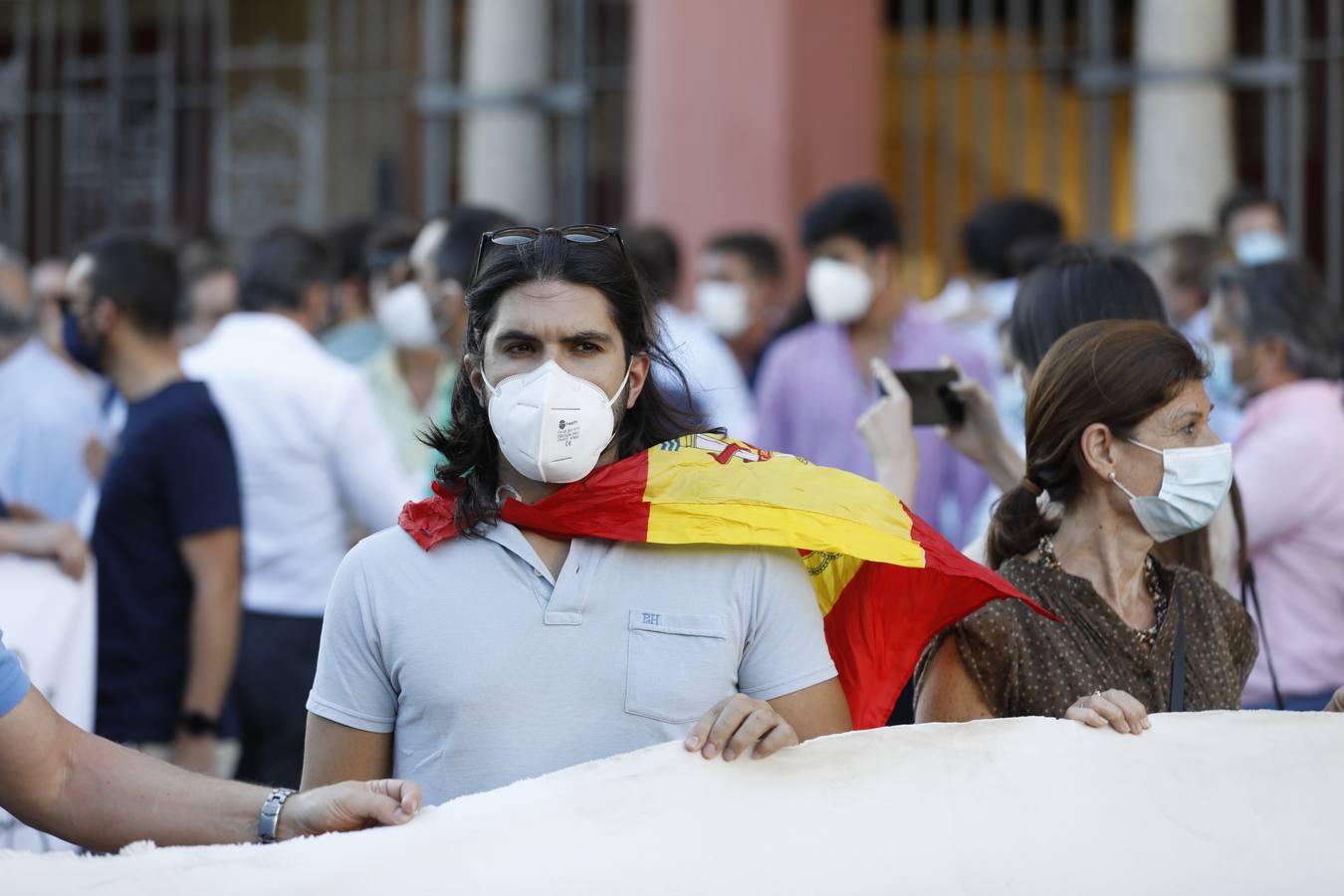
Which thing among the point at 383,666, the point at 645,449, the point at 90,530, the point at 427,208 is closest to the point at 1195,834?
the point at 645,449

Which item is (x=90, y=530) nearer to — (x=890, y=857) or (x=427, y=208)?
(x=890, y=857)

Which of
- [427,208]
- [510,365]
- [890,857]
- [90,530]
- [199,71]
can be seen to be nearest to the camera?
[890,857]

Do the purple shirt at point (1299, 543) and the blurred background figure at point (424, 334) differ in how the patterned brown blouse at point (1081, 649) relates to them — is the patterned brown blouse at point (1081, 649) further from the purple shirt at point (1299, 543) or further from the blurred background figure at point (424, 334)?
the blurred background figure at point (424, 334)

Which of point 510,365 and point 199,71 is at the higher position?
point 199,71

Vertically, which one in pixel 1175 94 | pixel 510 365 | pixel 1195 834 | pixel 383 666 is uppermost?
pixel 1175 94

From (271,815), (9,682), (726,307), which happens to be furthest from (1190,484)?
(726,307)

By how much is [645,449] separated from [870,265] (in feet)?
10.2

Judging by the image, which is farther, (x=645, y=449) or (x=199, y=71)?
(x=199, y=71)

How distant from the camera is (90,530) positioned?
469 centimetres

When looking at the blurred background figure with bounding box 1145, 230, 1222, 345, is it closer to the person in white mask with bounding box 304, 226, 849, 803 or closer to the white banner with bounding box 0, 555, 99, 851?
the white banner with bounding box 0, 555, 99, 851

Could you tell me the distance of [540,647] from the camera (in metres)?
2.56

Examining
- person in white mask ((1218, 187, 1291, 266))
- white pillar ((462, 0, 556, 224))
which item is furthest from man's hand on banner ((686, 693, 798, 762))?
white pillar ((462, 0, 556, 224))

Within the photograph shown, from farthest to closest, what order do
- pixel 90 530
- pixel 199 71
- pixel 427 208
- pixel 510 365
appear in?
pixel 199 71, pixel 427 208, pixel 90 530, pixel 510 365

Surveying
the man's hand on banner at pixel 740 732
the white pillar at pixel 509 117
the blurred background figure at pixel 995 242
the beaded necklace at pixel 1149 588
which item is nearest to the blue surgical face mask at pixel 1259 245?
the blurred background figure at pixel 995 242
